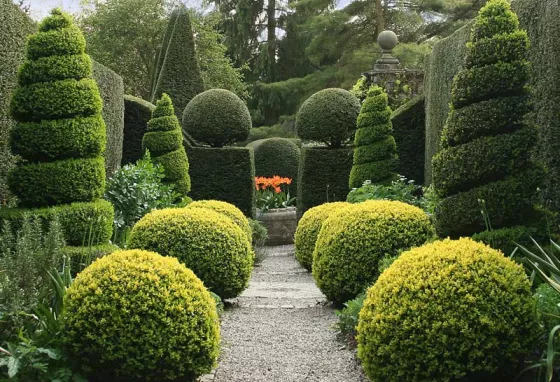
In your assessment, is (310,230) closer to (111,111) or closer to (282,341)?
(282,341)

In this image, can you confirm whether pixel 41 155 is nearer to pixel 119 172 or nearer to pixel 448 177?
pixel 119 172

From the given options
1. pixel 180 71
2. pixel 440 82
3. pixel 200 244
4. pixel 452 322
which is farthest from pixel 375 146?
pixel 452 322

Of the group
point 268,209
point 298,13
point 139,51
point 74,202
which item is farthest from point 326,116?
point 298,13

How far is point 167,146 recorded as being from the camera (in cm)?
1230

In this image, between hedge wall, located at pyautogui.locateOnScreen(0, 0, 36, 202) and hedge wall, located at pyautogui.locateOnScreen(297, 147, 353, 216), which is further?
hedge wall, located at pyautogui.locateOnScreen(297, 147, 353, 216)

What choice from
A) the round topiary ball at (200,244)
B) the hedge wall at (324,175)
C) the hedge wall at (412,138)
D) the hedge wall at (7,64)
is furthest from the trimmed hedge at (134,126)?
the round topiary ball at (200,244)

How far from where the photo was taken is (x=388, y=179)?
11.9 metres

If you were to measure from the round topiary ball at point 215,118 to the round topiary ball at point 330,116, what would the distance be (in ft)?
4.80

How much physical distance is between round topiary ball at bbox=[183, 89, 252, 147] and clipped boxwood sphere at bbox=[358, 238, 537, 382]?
11.3 meters

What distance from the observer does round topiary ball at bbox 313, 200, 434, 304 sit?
6.76m

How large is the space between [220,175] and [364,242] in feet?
27.9

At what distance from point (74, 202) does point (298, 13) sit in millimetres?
23870

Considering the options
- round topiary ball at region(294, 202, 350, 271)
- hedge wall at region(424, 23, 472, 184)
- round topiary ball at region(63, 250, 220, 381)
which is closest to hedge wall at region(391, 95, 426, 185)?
hedge wall at region(424, 23, 472, 184)

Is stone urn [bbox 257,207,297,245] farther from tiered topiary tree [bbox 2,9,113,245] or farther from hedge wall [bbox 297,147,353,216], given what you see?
tiered topiary tree [bbox 2,9,113,245]
